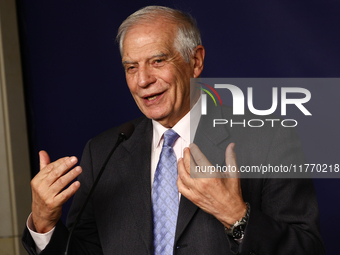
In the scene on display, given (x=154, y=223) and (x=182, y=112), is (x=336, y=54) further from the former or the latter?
(x=154, y=223)

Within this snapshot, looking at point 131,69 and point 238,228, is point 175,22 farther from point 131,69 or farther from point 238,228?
point 238,228

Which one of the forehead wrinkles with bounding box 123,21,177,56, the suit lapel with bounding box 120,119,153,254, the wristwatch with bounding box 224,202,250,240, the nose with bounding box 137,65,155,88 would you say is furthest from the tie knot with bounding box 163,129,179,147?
the wristwatch with bounding box 224,202,250,240

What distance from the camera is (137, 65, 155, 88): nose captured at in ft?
4.91

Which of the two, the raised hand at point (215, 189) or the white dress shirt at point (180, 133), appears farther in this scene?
the white dress shirt at point (180, 133)

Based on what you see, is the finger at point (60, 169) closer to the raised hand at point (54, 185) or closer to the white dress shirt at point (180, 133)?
the raised hand at point (54, 185)

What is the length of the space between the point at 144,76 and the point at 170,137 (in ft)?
0.82

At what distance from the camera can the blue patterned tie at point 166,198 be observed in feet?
4.68

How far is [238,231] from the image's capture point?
3.96 feet

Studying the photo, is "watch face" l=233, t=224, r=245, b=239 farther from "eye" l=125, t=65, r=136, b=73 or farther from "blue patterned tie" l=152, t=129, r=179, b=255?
"eye" l=125, t=65, r=136, b=73

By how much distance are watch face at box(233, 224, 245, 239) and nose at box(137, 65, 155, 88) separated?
2.01ft

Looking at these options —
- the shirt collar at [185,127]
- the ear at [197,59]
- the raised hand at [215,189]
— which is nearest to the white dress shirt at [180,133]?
the shirt collar at [185,127]

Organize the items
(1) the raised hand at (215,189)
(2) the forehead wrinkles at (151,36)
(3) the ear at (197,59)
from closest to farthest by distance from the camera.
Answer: (1) the raised hand at (215,189) < (2) the forehead wrinkles at (151,36) < (3) the ear at (197,59)

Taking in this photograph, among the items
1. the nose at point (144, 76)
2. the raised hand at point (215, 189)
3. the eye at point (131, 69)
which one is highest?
the eye at point (131, 69)

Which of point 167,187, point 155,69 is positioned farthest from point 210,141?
point 155,69
